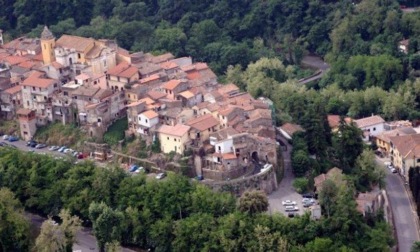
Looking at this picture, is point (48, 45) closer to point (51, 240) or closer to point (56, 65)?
point (56, 65)

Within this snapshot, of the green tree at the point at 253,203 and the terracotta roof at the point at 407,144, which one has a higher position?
the green tree at the point at 253,203

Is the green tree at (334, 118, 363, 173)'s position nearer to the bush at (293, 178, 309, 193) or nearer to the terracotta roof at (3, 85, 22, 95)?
the bush at (293, 178, 309, 193)

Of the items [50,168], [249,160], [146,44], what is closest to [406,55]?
[146,44]

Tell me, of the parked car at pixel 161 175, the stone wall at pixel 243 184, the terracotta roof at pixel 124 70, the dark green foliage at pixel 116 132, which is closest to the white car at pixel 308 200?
the stone wall at pixel 243 184

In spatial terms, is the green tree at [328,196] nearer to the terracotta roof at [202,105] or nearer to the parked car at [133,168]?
the terracotta roof at [202,105]

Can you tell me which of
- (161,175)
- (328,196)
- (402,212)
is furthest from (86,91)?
(402,212)

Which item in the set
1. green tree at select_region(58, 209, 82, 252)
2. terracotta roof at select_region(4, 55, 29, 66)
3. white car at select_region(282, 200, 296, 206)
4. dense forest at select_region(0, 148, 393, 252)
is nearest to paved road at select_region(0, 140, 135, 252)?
dense forest at select_region(0, 148, 393, 252)

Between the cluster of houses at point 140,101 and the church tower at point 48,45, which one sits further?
the church tower at point 48,45
